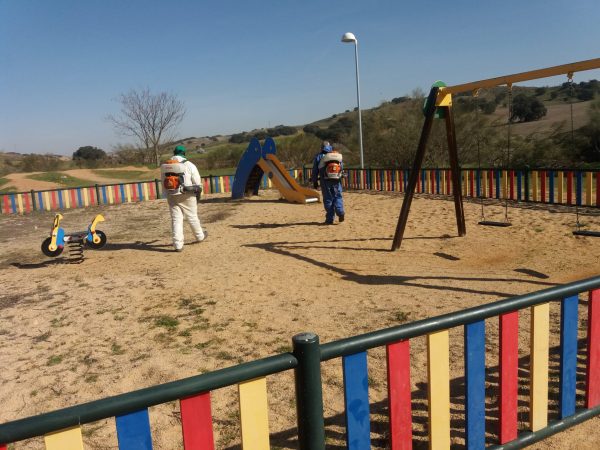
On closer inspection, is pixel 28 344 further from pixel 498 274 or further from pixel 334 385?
pixel 498 274

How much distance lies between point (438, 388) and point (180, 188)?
6.56m

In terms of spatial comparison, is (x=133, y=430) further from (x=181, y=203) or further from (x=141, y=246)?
(x=141, y=246)

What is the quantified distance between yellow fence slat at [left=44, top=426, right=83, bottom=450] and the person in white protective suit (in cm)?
667

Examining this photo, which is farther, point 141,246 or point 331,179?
point 331,179

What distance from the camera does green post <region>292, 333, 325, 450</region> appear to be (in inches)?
68.6

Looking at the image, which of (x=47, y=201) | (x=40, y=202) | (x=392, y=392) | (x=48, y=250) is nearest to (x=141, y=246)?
(x=48, y=250)

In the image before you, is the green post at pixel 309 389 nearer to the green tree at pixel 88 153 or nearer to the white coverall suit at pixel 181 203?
the white coverall suit at pixel 181 203

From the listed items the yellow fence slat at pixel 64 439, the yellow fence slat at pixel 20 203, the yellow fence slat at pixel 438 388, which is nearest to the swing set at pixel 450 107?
the yellow fence slat at pixel 438 388

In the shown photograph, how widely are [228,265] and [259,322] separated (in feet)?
8.42

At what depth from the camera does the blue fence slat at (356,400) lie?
1908mm

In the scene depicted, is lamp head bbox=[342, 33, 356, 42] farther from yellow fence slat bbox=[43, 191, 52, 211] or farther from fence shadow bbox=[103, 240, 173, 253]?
yellow fence slat bbox=[43, 191, 52, 211]

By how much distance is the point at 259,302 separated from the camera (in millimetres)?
5316

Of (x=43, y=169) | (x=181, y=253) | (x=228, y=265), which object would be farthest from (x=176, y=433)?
(x=43, y=169)

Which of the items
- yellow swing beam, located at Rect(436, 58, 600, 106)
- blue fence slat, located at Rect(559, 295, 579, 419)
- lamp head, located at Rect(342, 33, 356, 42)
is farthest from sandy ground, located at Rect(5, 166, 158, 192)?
blue fence slat, located at Rect(559, 295, 579, 419)
